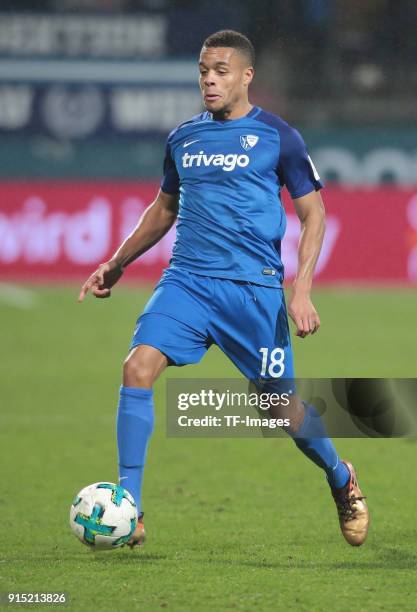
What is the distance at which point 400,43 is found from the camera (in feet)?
68.0

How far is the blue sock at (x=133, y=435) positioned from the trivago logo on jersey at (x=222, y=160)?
0.94 metres

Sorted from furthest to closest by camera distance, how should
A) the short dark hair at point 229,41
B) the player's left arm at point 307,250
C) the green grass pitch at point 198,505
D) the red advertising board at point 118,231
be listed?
1. the red advertising board at point 118,231
2. the short dark hair at point 229,41
3. the player's left arm at point 307,250
4. the green grass pitch at point 198,505

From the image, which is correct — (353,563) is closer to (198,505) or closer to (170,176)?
(198,505)

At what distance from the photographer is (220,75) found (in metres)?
5.25

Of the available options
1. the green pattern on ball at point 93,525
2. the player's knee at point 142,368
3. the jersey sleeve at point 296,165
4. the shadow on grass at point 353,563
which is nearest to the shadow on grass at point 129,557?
the green pattern on ball at point 93,525

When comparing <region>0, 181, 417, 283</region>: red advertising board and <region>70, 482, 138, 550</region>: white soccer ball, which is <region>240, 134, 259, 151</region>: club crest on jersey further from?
<region>0, 181, 417, 283</region>: red advertising board

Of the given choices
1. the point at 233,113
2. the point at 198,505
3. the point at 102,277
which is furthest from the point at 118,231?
the point at 233,113

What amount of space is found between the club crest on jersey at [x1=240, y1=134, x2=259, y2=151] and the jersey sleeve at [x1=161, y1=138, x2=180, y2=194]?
35 centimetres

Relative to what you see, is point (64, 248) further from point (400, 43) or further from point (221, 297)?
point (221, 297)

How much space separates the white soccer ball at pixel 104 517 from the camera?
4.81m

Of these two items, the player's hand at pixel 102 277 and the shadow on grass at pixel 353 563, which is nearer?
the shadow on grass at pixel 353 563

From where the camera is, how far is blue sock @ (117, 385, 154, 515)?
5039 mm

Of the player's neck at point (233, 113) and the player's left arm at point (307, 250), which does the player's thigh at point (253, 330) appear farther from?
the player's neck at point (233, 113)

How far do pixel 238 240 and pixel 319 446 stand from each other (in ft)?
2.96
